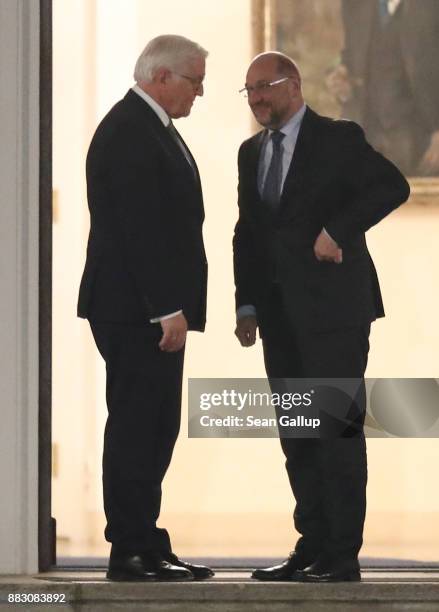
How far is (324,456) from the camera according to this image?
5.77 metres

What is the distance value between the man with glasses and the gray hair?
28cm

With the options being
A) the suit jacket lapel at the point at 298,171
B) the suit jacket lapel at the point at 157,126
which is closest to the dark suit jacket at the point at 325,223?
the suit jacket lapel at the point at 298,171

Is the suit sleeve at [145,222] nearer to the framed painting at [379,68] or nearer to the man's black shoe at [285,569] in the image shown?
the framed painting at [379,68]

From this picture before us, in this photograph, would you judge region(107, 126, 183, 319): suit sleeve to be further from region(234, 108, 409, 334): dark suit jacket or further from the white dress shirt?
region(234, 108, 409, 334): dark suit jacket

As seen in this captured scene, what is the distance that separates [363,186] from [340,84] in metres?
0.43

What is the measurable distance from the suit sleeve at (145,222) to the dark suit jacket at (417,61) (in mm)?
807

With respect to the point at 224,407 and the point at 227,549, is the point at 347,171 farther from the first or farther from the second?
the point at 227,549

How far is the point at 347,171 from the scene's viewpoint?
19.1 feet

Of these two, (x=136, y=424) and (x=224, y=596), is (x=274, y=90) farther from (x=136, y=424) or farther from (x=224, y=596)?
(x=224, y=596)

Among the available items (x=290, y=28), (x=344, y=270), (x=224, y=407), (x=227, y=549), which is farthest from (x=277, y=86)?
(x=227, y=549)
